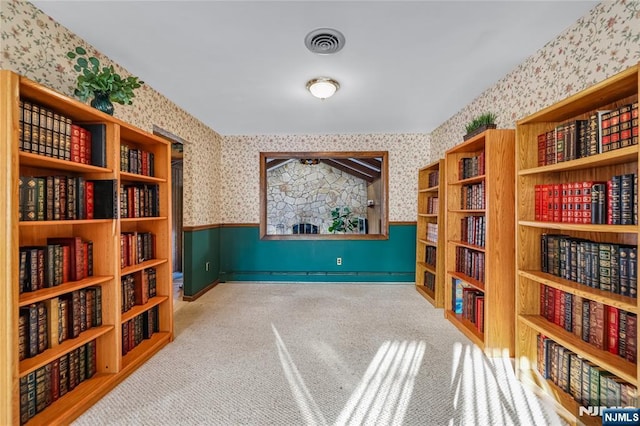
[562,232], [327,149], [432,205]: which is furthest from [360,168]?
[562,232]

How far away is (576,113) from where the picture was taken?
1686mm

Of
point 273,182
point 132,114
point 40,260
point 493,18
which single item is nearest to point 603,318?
point 493,18

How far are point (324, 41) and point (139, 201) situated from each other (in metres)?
1.77

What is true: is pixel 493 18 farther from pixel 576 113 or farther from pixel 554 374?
pixel 554 374

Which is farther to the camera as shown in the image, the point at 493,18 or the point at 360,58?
the point at 360,58

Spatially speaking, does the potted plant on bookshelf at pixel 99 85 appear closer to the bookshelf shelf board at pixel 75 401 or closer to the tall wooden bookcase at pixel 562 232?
the bookshelf shelf board at pixel 75 401

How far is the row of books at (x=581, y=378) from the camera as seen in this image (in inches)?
53.1

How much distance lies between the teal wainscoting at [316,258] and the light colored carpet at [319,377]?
1.30 m

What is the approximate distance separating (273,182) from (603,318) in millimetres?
6144

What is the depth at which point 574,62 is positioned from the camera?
1.82 meters

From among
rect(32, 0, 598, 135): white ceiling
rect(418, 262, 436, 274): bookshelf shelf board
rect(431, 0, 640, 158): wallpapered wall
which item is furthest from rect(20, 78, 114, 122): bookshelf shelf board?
rect(418, 262, 436, 274): bookshelf shelf board

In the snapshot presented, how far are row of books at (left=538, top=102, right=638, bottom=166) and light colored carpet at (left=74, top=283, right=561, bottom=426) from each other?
1.42 meters

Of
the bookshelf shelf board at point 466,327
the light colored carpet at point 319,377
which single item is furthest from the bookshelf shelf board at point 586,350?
the bookshelf shelf board at point 466,327

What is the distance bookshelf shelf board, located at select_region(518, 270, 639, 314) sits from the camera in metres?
1.22
